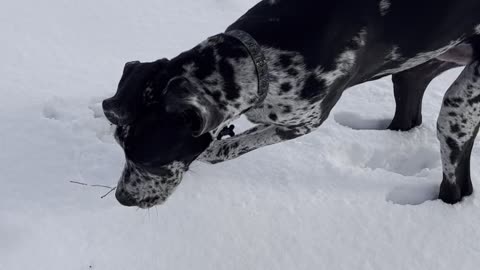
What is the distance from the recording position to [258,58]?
2498 millimetres

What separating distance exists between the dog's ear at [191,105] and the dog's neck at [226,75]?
0.35ft

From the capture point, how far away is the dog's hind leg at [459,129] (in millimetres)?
2863

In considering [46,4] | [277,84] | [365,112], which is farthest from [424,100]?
[46,4]

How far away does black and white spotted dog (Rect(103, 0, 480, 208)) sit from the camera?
7.95ft

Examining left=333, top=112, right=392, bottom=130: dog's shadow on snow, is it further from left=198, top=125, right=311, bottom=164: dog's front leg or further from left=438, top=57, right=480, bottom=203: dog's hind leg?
left=198, top=125, right=311, bottom=164: dog's front leg

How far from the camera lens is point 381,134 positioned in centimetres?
378

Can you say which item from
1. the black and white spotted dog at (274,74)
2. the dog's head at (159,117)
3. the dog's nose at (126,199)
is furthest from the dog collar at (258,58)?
the dog's nose at (126,199)

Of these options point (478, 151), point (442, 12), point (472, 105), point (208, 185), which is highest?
point (442, 12)

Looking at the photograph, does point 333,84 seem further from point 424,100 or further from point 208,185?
point 424,100

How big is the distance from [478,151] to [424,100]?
782 millimetres

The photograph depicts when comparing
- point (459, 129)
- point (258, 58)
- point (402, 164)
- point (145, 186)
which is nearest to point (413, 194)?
point (402, 164)

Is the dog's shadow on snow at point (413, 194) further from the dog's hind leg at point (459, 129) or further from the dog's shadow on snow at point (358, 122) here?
the dog's shadow on snow at point (358, 122)

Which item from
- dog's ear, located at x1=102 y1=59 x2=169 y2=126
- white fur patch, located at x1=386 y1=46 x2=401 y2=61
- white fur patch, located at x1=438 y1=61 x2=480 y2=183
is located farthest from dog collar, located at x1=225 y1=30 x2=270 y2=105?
white fur patch, located at x1=438 y1=61 x2=480 y2=183

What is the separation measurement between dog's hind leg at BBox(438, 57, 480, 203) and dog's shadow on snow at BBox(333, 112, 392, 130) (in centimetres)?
89
